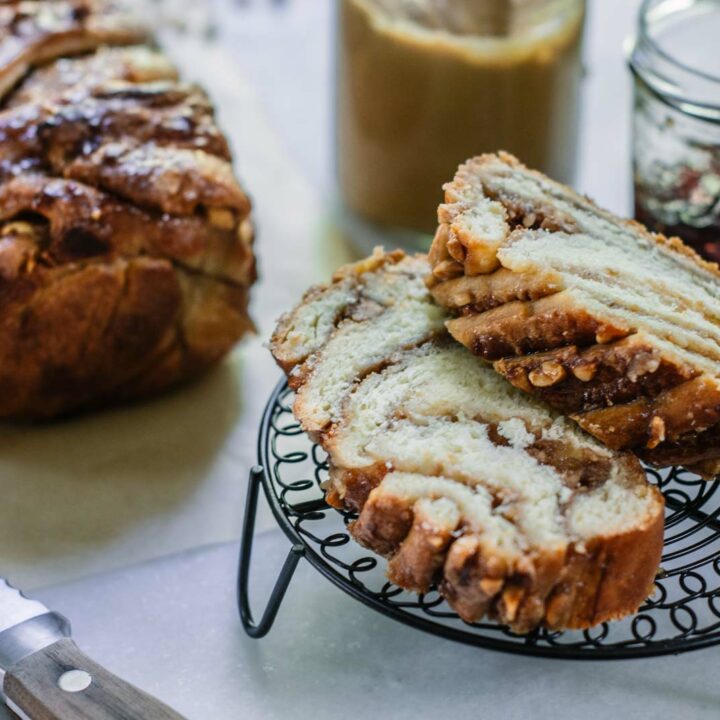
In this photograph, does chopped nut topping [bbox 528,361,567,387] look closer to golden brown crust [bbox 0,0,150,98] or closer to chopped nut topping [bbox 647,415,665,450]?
chopped nut topping [bbox 647,415,665,450]

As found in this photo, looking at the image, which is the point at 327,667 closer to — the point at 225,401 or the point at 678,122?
the point at 225,401

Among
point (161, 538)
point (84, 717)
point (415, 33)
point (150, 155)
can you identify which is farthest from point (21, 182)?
point (84, 717)

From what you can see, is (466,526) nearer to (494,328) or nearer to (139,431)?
(494,328)

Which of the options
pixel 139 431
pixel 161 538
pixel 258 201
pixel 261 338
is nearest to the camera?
pixel 161 538

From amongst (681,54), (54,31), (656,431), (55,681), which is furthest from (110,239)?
(681,54)

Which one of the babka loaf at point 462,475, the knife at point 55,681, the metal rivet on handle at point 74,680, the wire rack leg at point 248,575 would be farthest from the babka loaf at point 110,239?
the metal rivet on handle at point 74,680

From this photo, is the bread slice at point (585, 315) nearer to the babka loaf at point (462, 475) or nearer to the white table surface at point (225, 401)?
A: the babka loaf at point (462, 475)
